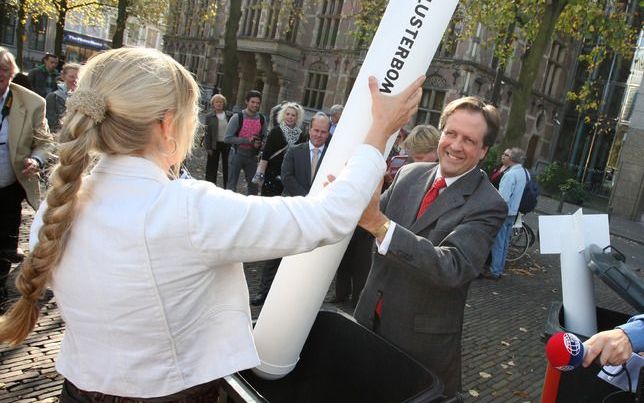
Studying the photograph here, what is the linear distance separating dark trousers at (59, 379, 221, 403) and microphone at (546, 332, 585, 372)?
0.94 m

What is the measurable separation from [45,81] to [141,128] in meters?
9.66

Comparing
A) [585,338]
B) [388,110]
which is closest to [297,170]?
[585,338]

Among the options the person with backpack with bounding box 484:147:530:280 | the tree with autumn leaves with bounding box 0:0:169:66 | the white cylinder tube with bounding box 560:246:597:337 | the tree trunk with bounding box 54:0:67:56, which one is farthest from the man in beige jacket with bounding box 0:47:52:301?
the tree trunk with bounding box 54:0:67:56

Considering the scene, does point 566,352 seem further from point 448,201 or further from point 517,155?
point 517,155

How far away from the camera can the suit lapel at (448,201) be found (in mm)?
1935

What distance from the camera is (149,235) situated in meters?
1.08

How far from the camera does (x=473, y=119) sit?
6.67 feet

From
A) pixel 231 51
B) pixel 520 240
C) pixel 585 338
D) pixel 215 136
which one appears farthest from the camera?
pixel 231 51

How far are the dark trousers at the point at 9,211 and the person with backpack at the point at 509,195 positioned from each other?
18.9ft

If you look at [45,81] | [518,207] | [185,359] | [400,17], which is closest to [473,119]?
[400,17]

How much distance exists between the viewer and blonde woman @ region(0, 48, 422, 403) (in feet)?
3.55

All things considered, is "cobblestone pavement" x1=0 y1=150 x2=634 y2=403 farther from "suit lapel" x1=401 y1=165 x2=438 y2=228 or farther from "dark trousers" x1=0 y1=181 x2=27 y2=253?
"suit lapel" x1=401 y1=165 x2=438 y2=228

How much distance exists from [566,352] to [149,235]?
3.79 ft

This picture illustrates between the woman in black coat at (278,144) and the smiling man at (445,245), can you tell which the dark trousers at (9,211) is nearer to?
the woman in black coat at (278,144)
